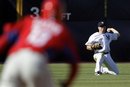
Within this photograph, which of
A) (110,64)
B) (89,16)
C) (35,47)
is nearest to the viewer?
(35,47)

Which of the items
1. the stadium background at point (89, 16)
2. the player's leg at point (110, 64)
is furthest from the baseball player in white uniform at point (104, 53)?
the stadium background at point (89, 16)

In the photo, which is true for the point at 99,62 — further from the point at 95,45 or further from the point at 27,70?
the point at 27,70

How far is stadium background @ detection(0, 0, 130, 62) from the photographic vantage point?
82.6 ft

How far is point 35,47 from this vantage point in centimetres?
633

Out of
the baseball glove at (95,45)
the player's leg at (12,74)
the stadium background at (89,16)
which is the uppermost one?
the player's leg at (12,74)

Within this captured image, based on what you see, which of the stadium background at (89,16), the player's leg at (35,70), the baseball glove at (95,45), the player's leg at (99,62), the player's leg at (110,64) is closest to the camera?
the player's leg at (35,70)

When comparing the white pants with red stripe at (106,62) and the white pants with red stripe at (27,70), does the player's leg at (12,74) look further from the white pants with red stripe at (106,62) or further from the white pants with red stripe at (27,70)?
the white pants with red stripe at (106,62)

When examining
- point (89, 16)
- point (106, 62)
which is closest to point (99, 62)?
point (106, 62)

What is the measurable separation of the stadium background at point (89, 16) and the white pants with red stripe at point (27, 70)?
18.8 metres

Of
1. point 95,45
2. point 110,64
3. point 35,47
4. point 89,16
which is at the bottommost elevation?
point 89,16

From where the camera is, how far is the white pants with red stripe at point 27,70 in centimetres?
618

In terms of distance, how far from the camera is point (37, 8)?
2497 centimetres

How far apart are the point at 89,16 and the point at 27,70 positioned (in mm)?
19257

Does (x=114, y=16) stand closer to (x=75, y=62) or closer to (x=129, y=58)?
(x=129, y=58)
